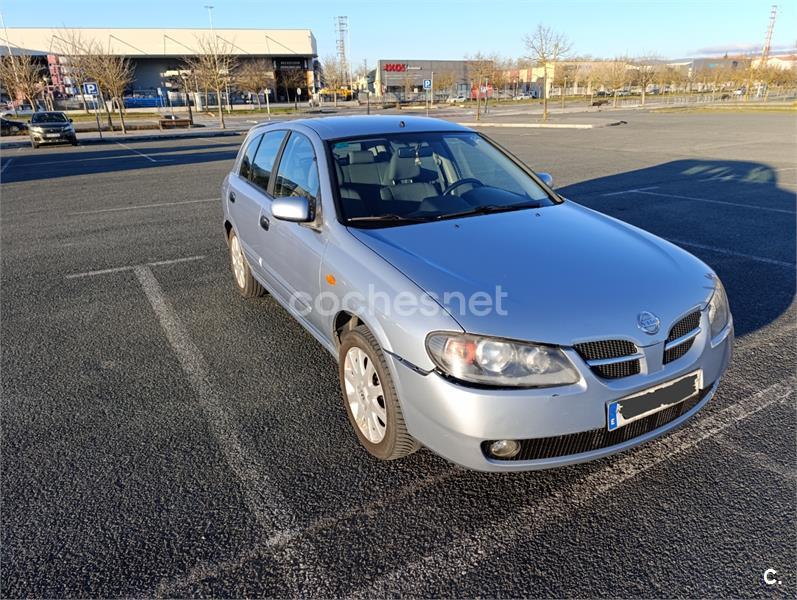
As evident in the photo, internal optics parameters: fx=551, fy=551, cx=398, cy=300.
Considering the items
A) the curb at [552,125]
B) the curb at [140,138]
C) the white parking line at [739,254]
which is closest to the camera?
the white parking line at [739,254]

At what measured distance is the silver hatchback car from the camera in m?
2.25

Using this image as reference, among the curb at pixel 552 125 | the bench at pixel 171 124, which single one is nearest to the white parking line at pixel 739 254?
the curb at pixel 552 125

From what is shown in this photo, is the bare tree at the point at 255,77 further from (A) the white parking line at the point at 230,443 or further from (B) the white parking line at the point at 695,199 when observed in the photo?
(A) the white parking line at the point at 230,443

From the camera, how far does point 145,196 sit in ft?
36.6

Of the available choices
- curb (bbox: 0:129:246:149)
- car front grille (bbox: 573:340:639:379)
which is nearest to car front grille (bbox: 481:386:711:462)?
car front grille (bbox: 573:340:639:379)

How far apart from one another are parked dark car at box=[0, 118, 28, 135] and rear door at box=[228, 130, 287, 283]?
36.0m

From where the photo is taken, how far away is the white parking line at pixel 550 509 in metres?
2.17

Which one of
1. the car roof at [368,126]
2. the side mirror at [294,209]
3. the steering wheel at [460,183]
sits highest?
the car roof at [368,126]

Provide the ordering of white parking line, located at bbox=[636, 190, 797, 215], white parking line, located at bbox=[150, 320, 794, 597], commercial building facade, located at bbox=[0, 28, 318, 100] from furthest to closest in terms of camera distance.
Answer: commercial building facade, located at bbox=[0, 28, 318, 100] → white parking line, located at bbox=[636, 190, 797, 215] → white parking line, located at bbox=[150, 320, 794, 597]

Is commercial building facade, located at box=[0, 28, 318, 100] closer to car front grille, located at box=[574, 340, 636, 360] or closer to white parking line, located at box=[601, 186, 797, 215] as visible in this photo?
white parking line, located at box=[601, 186, 797, 215]

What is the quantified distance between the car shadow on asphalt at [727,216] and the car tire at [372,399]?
122 inches

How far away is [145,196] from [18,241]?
149 inches

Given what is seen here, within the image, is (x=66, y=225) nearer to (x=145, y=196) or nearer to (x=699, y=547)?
(x=145, y=196)

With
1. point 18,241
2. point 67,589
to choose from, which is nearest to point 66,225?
point 18,241
